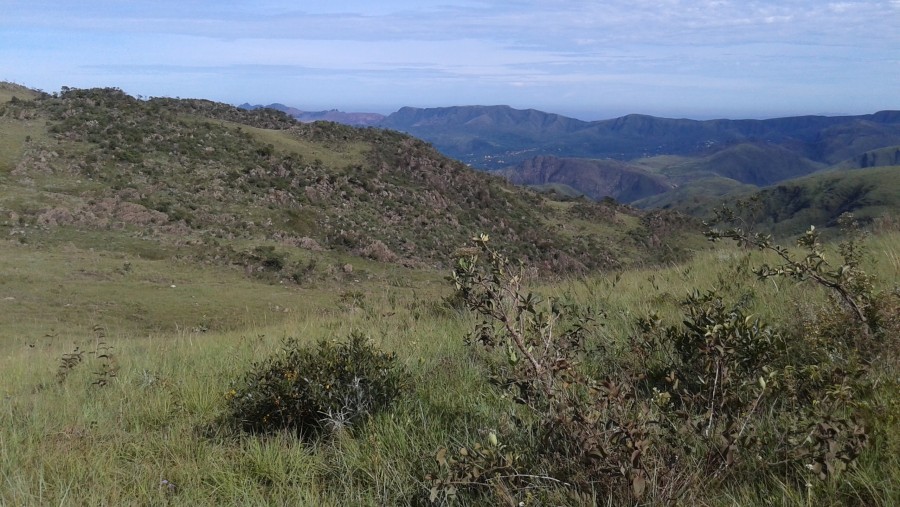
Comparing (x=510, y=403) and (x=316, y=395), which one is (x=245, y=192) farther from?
(x=510, y=403)

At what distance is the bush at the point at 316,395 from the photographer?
343 centimetres

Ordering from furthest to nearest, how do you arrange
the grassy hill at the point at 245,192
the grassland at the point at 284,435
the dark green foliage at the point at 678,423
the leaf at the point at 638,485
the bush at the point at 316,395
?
the grassy hill at the point at 245,192 → the bush at the point at 316,395 → the grassland at the point at 284,435 → the dark green foliage at the point at 678,423 → the leaf at the point at 638,485

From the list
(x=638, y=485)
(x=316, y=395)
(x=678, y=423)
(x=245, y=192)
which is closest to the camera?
(x=638, y=485)

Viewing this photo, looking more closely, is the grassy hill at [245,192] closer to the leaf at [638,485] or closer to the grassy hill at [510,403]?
the grassy hill at [510,403]

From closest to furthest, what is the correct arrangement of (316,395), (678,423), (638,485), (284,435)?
(638,485), (678,423), (284,435), (316,395)

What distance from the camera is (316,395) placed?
3418 millimetres

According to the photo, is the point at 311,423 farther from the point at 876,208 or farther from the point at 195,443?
the point at 876,208

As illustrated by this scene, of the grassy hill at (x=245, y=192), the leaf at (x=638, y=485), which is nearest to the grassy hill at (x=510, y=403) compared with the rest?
the leaf at (x=638, y=485)

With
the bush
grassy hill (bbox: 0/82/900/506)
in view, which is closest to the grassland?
grassy hill (bbox: 0/82/900/506)

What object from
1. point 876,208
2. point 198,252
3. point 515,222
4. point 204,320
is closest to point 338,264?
point 198,252

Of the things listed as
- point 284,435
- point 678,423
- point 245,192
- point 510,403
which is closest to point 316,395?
point 284,435

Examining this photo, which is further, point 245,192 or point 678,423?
point 245,192

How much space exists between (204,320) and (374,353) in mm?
13045

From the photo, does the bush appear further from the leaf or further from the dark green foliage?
the leaf
